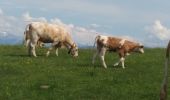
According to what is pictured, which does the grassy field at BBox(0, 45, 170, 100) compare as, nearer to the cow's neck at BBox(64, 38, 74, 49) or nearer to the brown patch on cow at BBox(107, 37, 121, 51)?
the brown patch on cow at BBox(107, 37, 121, 51)

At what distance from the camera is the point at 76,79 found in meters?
27.6

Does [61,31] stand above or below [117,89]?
above

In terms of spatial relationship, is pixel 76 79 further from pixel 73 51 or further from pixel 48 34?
pixel 48 34

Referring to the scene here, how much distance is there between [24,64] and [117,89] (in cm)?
857

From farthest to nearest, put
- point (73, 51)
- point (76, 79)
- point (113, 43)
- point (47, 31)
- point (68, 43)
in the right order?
point (68, 43) → point (47, 31) → point (73, 51) → point (113, 43) → point (76, 79)

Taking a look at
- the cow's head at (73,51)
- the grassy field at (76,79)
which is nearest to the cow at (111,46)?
the grassy field at (76,79)

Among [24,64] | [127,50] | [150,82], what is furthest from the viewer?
[127,50]

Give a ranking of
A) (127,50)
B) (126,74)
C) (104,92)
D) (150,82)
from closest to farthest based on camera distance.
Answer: (104,92), (150,82), (126,74), (127,50)

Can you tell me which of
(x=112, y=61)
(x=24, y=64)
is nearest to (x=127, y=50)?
(x=112, y=61)

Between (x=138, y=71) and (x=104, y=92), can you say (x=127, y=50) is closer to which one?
(x=138, y=71)

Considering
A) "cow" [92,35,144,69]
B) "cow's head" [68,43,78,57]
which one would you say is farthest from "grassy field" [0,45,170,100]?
"cow's head" [68,43,78,57]

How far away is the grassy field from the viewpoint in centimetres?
2389

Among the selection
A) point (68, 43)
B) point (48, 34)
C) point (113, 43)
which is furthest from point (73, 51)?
point (113, 43)

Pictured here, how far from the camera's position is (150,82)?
2734 cm
